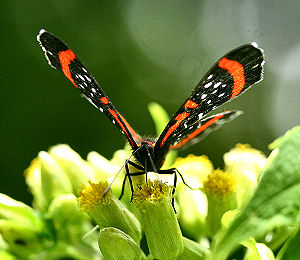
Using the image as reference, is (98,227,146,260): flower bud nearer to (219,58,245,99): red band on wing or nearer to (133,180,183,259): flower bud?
(133,180,183,259): flower bud

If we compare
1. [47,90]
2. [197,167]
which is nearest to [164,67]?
[47,90]

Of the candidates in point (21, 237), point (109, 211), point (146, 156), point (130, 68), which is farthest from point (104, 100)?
point (130, 68)

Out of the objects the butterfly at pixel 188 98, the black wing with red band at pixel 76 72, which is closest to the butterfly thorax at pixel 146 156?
the butterfly at pixel 188 98

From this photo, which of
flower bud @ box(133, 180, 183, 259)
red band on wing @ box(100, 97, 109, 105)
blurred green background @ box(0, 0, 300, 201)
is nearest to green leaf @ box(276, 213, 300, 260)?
flower bud @ box(133, 180, 183, 259)

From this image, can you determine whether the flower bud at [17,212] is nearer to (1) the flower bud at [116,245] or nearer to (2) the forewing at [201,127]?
(1) the flower bud at [116,245]

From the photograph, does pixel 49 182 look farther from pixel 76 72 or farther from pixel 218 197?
pixel 218 197

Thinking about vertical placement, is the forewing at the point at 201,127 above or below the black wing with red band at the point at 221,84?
below

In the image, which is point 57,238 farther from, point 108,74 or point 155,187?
point 108,74
